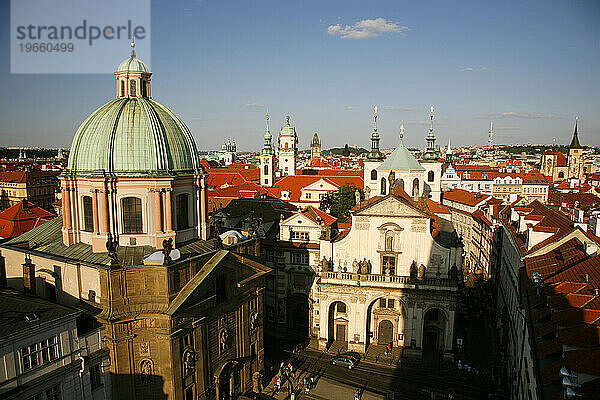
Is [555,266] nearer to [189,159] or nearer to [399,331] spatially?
[399,331]

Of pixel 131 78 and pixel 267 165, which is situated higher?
pixel 131 78

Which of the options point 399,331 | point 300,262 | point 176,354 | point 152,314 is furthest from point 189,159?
point 399,331

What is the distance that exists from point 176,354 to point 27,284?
37.3ft

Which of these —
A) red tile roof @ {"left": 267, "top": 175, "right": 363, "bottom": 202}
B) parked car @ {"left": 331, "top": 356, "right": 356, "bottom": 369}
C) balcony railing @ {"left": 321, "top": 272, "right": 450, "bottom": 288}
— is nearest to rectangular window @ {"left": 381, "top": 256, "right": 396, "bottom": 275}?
balcony railing @ {"left": 321, "top": 272, "right": 450, "bottom": 288}

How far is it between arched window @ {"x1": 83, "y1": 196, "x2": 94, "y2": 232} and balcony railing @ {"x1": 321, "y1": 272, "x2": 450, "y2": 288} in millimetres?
20209

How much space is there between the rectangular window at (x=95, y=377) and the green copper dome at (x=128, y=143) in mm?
11874

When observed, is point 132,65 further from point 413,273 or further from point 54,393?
point 413,273

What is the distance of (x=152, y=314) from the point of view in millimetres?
25844

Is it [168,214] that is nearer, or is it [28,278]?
[28,278]

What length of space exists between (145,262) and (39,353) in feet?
22.8

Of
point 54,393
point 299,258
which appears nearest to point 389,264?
point 299,258

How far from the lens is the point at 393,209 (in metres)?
39.8

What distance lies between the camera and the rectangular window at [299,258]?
43.5 meters

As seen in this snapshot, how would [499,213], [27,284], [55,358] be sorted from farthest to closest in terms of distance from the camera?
[499,213] → [27,284] → [55,358]
